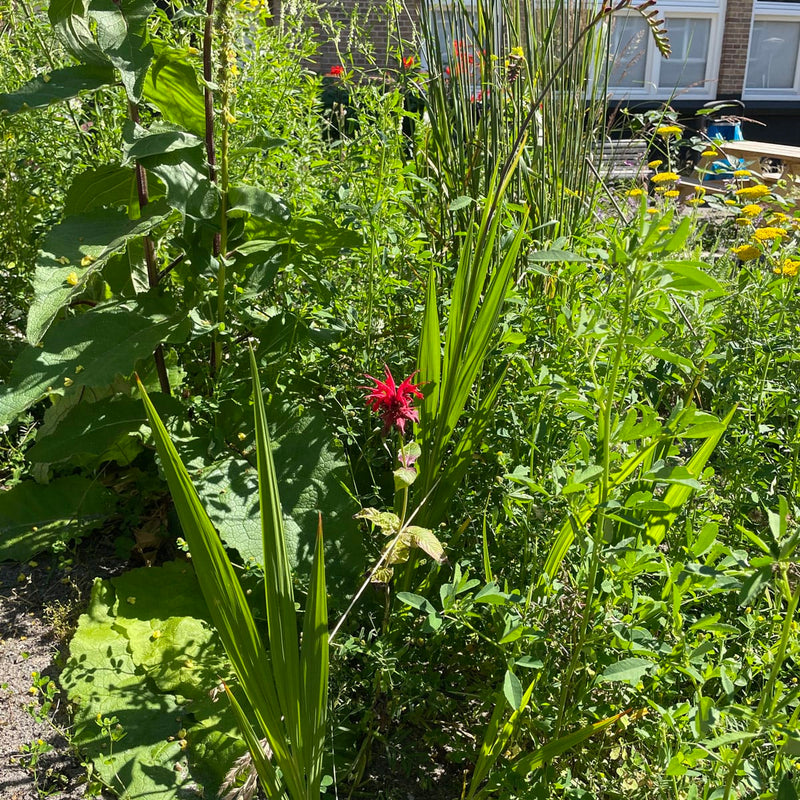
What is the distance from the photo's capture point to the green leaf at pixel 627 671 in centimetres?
98

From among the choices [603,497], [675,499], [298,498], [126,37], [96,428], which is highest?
[126,37]

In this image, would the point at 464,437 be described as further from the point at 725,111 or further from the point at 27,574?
the point at 725,111

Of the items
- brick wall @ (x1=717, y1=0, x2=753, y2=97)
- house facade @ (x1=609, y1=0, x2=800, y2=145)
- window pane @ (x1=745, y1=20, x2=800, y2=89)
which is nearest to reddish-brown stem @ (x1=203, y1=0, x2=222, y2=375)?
house facade @ (x1=609, y1=0, x2=800, y2=145)

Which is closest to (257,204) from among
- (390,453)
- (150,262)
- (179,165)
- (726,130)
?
(179,165)

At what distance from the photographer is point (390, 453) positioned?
146 centimetres

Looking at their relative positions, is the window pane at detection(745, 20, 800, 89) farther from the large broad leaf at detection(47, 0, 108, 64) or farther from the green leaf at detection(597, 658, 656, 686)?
the green leaf at detection(597, 658, 656, 686)

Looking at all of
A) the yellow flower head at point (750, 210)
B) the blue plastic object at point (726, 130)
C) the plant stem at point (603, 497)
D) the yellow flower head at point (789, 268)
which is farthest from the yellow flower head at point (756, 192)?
the blue plastic object at point (726, 130)

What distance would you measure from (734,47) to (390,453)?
11.4 meters

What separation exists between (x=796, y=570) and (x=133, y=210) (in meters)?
1.59

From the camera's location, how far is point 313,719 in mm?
973

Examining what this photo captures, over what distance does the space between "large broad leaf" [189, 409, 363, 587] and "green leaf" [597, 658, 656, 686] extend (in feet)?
1.99

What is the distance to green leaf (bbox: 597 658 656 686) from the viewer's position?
0.98 m

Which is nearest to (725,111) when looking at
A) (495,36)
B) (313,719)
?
(495,36)

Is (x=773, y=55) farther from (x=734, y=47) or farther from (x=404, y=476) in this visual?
(x=404, y=476)
